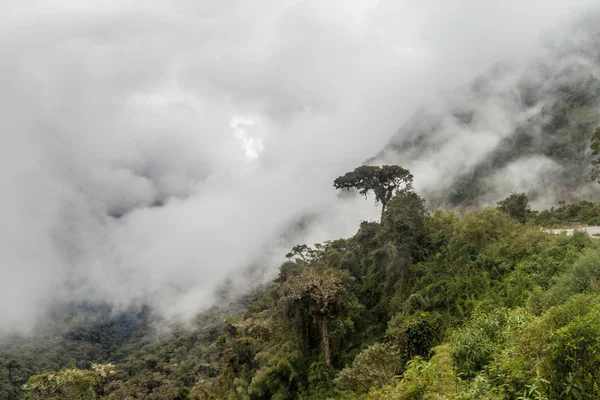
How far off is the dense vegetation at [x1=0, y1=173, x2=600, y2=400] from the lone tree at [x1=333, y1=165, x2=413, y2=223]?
307 centimetres

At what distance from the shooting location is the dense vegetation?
615 centimetres

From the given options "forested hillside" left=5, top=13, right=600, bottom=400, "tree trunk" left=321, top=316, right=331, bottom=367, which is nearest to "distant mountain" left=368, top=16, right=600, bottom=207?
"forested hillside" left=5, top=13, right=600, bottom=400

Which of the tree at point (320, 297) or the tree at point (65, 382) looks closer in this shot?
the tree at point (320, 297)

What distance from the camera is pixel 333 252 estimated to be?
3638 cm

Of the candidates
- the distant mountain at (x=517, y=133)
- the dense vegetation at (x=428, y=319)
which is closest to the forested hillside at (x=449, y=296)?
the dense vegetation at (x=428, y=319)

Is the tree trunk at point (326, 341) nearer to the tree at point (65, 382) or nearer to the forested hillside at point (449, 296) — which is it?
the forested hillside at point (449, 296)

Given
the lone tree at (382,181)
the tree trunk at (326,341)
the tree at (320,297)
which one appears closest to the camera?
the tree at (320,297)

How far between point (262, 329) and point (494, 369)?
2907 cm

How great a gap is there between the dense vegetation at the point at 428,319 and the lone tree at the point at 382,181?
10.1 feet

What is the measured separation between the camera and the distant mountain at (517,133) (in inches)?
2680

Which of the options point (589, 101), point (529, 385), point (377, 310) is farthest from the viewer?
point (589, 101)

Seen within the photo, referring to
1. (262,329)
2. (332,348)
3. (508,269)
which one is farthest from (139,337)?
(508,269)

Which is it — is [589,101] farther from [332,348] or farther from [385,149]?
[332,348]

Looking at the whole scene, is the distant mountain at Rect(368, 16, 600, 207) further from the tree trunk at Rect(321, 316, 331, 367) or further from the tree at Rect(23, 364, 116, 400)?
the tree at Rect(23, 364, 116, 400)
